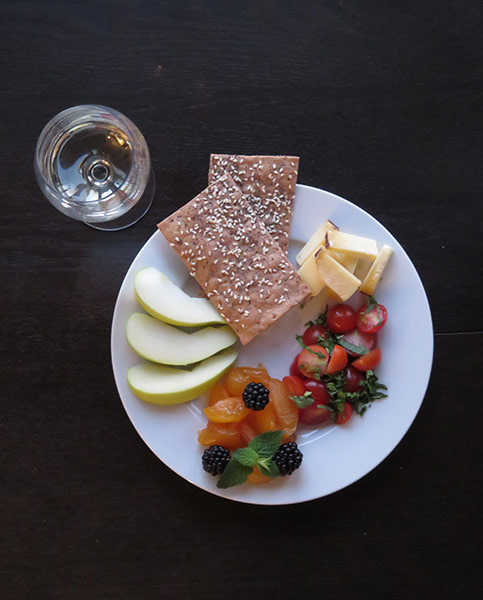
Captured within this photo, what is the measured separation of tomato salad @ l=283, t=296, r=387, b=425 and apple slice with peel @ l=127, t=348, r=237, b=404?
18cm

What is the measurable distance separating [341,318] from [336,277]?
121 millimetres

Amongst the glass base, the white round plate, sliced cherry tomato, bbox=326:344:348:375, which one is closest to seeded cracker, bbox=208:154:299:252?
the white round plate

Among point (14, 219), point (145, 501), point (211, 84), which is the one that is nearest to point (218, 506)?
point (145, 501)

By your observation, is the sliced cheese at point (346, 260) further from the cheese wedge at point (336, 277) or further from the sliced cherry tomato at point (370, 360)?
the sliced cherry tomato at point (370, 360)

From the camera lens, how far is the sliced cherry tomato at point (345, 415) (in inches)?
54.2

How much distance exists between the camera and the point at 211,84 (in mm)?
1458

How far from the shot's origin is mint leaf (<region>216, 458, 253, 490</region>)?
129 centimetres

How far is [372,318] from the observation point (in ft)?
4.44

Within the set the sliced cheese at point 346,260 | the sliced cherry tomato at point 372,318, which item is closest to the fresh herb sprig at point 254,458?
the sliced cherry tomato at point 372,318

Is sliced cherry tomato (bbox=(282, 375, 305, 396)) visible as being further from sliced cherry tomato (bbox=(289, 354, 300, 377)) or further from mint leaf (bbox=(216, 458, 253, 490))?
mint leaf (bbox=(216, 458, 253, 490))

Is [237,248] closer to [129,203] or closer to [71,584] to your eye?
[129,203]

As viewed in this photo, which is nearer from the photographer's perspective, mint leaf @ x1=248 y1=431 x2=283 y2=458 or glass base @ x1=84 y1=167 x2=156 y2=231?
mint leaf @ x1=248 y1=431 x2=283 y2=458

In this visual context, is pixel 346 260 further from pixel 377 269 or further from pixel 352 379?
pixel 352 379

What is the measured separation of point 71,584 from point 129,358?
72 centimetres
